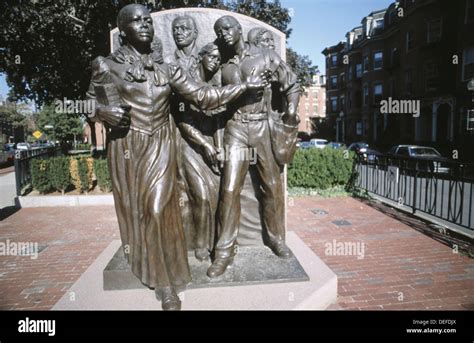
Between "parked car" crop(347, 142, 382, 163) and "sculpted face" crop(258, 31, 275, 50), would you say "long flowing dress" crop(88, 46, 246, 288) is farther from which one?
"parked car" crop(347, 142, 382, 163)

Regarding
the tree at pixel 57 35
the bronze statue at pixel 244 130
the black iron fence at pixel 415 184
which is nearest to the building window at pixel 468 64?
the black iron fence at pixel 415 184

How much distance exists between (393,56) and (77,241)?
35815 millimetres

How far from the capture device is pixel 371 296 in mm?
4273

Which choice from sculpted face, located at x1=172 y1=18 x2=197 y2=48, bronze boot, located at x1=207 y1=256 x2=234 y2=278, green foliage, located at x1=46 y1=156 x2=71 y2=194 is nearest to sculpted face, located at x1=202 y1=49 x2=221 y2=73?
sculpted face, located at x1=172 y1=18 x2=197 y2=48

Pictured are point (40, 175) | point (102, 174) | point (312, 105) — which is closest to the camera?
point (40, 175)

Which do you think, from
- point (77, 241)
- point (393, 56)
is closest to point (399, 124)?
point (393, 56)

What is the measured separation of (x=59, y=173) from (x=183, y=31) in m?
8.61

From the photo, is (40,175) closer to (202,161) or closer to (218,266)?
(202,161)

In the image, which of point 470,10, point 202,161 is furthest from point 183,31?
point 470,10

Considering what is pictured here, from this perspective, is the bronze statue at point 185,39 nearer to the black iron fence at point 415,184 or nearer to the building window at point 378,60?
the black iron fence at point 415,184

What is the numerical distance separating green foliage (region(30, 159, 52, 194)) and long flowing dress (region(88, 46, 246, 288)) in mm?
8917

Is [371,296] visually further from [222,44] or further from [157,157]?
[222,44]

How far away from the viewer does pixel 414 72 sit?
30000 millimetres

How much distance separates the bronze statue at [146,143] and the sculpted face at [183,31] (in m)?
0.88
